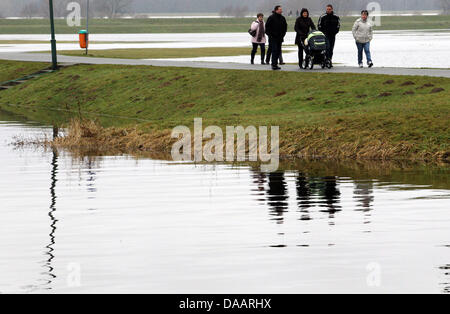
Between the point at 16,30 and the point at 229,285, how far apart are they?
132419mm

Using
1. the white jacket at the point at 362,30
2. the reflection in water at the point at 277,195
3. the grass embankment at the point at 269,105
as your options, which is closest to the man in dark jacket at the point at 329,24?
the white jacket at the point at 362,30

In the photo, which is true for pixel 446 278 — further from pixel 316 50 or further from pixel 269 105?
pixel 316 50

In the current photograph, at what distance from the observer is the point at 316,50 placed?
121 ft

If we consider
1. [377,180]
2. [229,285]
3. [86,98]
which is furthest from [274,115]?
[229,285]

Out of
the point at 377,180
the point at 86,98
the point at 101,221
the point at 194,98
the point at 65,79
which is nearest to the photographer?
the point at 101,221

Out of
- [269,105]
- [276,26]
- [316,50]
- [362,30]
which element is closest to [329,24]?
[316,50]

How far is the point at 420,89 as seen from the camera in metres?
31.0

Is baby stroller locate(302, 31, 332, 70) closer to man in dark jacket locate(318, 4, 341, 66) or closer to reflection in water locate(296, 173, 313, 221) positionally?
man in dark jacket locate(318, 4, 341, 66)

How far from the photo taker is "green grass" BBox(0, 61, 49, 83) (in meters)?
52.8

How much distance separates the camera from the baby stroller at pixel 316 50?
35.7 metres

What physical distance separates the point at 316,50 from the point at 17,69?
22000 mm

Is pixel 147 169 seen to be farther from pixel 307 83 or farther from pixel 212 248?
pixel 307 83

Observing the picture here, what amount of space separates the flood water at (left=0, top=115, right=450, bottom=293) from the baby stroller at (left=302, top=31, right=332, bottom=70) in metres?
13.1

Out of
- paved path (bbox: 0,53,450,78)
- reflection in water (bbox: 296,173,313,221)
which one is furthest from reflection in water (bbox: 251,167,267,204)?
paved path (bbox: 0,53,450,78)
